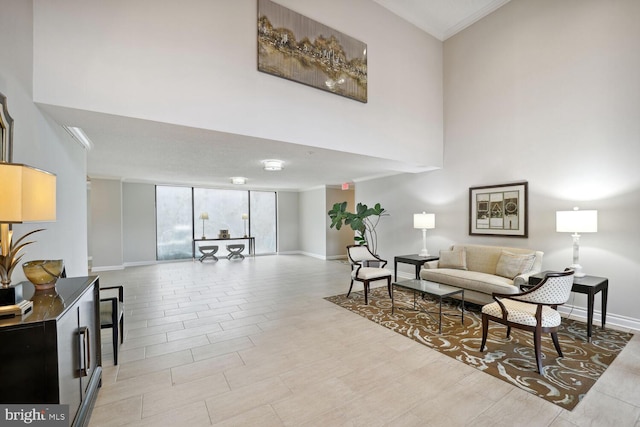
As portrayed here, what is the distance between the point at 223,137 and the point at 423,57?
433 cm

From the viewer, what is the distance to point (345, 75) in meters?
4.21

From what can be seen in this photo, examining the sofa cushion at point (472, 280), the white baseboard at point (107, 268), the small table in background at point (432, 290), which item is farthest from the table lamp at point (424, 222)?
the white baseboard at point (107, 268)

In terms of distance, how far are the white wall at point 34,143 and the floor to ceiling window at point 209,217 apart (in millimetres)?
5445

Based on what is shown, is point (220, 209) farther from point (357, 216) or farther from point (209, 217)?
point (357, 216)

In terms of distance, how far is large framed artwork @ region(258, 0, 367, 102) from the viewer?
11.7 ft

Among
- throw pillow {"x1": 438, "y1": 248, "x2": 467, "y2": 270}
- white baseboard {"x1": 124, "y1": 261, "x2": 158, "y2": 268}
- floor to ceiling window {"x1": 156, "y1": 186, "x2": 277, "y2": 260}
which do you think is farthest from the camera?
floor to ceiling window {"x1": 156, "y1": 186, "x2": 277, "y2": 260}

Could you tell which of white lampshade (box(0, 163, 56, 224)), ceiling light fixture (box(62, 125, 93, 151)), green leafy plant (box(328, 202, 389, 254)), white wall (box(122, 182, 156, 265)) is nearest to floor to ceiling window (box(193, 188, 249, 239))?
white wall (box(122, 182, 156, 265))

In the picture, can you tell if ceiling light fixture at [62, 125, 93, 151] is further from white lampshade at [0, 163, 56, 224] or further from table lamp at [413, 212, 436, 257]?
table lamp at [413, 212, 436, 257]

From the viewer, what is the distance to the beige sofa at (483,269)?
3.91 metres

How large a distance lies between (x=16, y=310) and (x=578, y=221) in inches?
203

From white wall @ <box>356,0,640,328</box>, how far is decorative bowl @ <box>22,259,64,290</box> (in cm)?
569

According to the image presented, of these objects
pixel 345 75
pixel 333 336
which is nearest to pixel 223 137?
pixel 345 75

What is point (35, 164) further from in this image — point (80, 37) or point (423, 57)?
point (423, 57)

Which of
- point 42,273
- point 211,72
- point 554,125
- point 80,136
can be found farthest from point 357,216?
point 42,273
